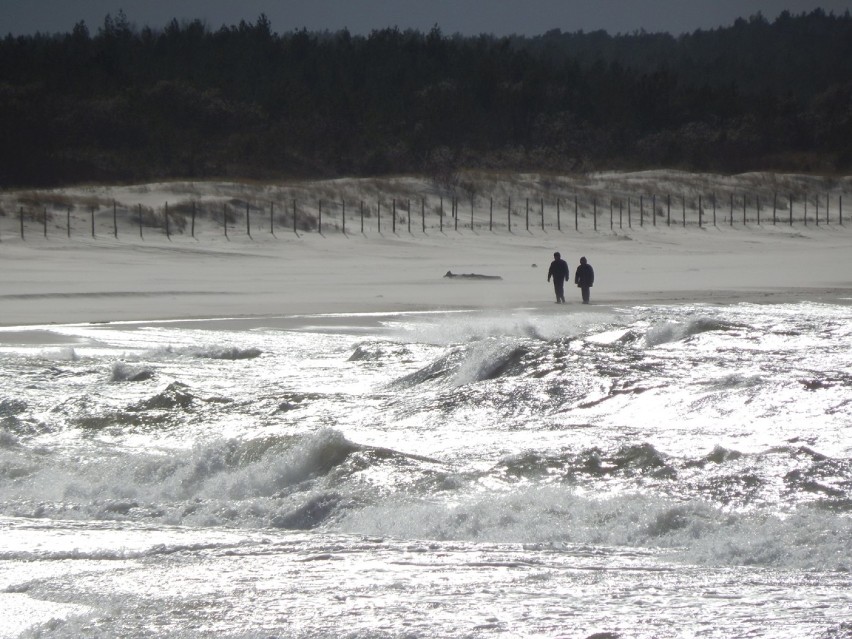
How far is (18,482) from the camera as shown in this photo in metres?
8.24

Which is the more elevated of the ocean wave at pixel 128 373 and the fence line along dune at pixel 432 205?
the fence line along dune at pixel 432 205

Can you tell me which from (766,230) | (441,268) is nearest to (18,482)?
(441,268)

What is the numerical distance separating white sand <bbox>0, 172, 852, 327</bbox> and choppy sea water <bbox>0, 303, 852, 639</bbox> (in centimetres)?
920

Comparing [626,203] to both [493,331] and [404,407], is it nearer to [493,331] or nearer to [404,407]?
[493,331]

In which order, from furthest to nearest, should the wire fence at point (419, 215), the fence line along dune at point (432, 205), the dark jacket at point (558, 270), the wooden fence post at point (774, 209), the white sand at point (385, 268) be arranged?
the wooden fence post at point (774, 209) → the fence line along dune at point (432, 205) → the wire fence at point (419, 215) → the white sand at point (385, 268) → the dark jacket at point (558, 270)

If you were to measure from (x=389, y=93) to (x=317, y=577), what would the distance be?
83.1m

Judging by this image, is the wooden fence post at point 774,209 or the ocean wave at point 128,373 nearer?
the ocean wave at point 128,373

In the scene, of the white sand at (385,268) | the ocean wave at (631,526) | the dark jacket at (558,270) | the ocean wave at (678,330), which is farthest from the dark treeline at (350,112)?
the ocean wave at (631,526)

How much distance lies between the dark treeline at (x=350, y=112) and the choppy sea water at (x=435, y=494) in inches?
1816

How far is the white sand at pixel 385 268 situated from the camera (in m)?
23.8

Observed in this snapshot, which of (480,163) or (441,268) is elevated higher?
(480,163)

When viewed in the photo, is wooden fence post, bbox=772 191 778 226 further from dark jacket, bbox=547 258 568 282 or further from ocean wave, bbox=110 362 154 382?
ocean wave, bbox=110 362 154 382

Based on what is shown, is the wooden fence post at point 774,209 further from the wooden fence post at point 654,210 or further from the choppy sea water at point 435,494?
the choppy sea water at point 435,494

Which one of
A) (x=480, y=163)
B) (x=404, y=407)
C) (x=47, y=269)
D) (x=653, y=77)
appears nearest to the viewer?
(x=404, y=407)
